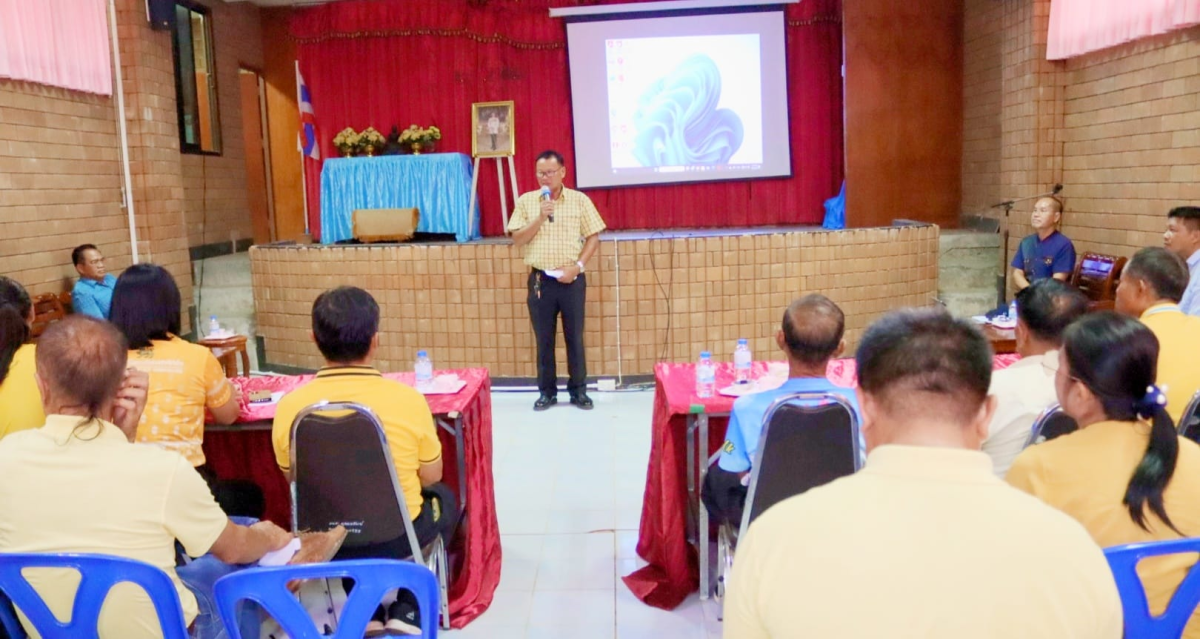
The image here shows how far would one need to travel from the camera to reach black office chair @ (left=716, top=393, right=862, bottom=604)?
2.15 metres

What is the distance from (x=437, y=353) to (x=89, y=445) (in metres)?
4.34

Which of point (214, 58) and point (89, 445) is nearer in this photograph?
point (89, 445)

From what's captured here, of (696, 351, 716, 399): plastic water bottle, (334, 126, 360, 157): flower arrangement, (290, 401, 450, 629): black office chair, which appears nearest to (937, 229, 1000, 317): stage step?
(696, 351, 716, 399): plastic water bottle

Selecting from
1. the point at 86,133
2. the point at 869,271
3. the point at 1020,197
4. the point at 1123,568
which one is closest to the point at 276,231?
the point at 86,133

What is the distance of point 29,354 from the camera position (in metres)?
2.32

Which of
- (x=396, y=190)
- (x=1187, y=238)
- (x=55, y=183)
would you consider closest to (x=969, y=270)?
(x=1187, y=238)

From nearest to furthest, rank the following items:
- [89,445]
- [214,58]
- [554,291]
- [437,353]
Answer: [89,445]
[554,291]
[437,353]
[214,58]

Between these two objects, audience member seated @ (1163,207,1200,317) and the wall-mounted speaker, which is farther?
the wall-mounted speaker

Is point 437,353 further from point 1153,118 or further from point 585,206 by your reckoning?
point 1153,118

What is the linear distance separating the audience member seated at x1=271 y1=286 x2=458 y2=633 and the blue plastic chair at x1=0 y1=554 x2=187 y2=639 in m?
0.73

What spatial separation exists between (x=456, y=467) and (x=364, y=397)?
0.85m

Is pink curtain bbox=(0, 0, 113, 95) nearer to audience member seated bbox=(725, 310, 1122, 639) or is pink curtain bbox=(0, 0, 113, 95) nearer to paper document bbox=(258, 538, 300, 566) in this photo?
paper document bbox=(258, 538, 300, 566)

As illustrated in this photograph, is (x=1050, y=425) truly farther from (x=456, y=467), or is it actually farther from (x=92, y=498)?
(x=92, y=498)

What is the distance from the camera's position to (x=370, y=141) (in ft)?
26.9
